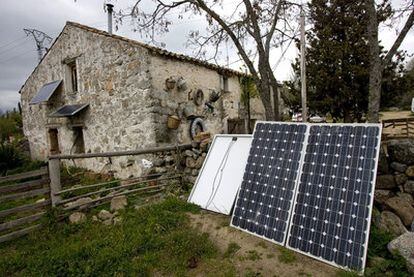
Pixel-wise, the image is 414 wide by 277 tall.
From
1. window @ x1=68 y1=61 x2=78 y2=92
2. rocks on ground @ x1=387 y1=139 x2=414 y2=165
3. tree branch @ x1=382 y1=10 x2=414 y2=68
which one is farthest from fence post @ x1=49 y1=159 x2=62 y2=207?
window @ x1=68 y1=61 x2=78 y2=92

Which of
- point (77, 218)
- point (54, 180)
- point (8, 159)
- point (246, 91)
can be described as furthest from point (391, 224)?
point (8, 159)

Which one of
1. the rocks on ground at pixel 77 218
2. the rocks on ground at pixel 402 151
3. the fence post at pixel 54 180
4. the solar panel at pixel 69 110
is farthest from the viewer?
the solar panel at pixel 69 110

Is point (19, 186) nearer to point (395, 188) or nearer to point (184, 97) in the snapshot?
point (184, 97)

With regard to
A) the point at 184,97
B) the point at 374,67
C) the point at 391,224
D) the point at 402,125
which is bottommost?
the point at 391,224

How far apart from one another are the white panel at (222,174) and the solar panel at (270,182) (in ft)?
1.24

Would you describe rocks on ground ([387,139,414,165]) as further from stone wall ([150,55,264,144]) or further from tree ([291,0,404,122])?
tree ([291,0,404,122])

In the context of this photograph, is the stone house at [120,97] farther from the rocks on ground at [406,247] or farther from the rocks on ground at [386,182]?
the rocks on ground at [406,247]

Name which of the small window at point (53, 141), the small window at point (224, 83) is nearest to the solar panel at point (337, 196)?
the small window at point (224, 83)

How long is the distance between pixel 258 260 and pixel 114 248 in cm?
183

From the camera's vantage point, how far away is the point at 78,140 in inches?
369

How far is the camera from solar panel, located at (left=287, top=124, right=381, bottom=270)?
2749mm

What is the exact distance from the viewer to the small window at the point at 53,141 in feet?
34.4

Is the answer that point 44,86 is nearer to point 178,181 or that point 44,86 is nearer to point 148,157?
point 148,157

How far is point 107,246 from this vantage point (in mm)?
3414
